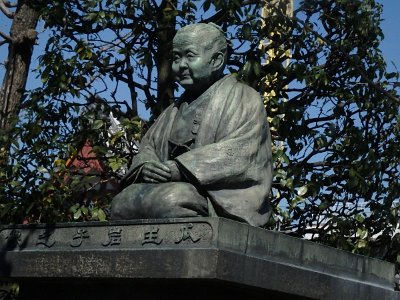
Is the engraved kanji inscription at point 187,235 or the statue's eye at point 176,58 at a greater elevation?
the statue's eye at point 176,58

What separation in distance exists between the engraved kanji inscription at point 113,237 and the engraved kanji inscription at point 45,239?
1.43 ft

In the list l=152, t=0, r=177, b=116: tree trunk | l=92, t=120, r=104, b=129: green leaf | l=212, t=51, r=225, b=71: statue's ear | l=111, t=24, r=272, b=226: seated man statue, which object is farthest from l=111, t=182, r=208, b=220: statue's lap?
l=152, t=0, r=177, b=116: tree trunk

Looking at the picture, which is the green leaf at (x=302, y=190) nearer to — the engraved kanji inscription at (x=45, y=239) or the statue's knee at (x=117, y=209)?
the statue's knee at (x=117, y=209)

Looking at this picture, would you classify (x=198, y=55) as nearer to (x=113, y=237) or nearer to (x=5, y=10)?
(x=113, y=237)

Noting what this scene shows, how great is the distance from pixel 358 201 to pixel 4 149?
10.5 feet

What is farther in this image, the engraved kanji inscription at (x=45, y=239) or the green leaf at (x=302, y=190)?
the green leaf at (x=302, y=190)

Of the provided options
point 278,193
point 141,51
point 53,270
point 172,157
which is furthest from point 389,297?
point 141,51

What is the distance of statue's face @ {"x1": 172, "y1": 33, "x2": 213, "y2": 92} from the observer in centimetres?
717

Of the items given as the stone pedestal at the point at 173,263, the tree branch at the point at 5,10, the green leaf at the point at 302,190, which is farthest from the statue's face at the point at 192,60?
the tree branch at the point at 5,10

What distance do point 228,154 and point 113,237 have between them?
2.73ft

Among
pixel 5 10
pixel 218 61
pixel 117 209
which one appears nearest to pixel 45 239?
pixel 117 209

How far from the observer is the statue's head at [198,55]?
718cm

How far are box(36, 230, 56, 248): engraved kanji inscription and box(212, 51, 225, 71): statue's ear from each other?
4.72 ft

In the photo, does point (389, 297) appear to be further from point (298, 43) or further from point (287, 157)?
point (298, 43)
